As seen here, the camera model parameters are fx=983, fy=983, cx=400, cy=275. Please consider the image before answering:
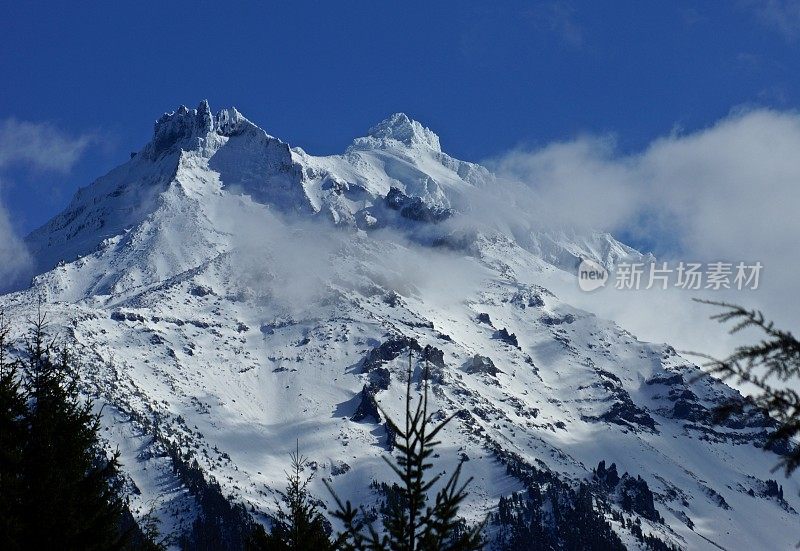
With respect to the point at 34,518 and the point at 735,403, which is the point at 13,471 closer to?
the point at 34,518

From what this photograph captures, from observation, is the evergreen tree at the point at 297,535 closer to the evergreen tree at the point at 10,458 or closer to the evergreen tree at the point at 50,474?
the evergreen tree at the point at 50,474

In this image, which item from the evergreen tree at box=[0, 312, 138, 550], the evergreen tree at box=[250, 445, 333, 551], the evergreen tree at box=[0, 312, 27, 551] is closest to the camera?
the evergreen tree at box=[0, 312, 27, 551]

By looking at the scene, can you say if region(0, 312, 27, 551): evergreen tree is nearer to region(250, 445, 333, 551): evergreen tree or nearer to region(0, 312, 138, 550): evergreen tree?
region(0, 312, 138, 550): evergreen tree

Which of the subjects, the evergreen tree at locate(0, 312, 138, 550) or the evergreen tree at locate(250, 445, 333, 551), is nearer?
the evergreen tree at locate(0, 312, 138, 550)

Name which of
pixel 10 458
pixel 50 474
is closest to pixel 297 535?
pixel 50 474

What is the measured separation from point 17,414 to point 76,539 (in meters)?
4.37

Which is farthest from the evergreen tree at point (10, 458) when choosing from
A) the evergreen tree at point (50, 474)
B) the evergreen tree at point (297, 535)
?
the evergreen tree at point (297, 535)

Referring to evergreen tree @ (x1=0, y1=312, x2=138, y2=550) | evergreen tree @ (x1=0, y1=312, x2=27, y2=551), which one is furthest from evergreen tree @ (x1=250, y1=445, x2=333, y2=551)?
evergreen tree @ (x1=0, y1=312, x2=27, y2=551)

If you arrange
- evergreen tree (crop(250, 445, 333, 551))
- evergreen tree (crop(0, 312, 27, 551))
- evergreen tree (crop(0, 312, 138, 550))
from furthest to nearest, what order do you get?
evergreen tree (crop(250, 445, 333, 551)), evergreen tree (crop(0, 312, 138, 550)), evergreen tree (crop(0, 312, 27, 551))

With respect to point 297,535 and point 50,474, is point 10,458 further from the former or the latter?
point 297,535

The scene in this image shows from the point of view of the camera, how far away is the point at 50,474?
1022 inches

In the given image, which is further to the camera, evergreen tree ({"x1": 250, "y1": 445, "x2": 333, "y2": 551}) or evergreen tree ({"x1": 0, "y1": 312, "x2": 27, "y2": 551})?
evergreen tree ({"x1": 250, "y1": 445, "x2": 333, "y2": 551})

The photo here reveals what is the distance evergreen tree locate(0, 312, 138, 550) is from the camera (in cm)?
2520

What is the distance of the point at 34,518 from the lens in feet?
82.7
